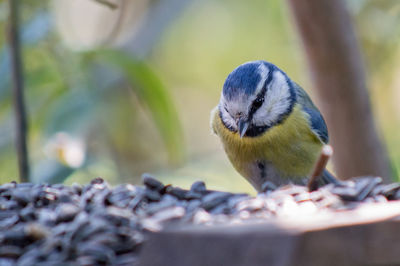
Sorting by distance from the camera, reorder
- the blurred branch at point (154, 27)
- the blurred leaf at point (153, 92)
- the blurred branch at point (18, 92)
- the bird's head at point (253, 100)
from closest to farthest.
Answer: the blurred branch at point (18, 92)
the bird's head at point (253, 100)
the blurred leaf at point (153, 92)
the blurred branch at point (154, 27)

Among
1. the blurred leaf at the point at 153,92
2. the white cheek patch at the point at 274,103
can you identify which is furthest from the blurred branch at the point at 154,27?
the white cheek patch at the point at 274,103

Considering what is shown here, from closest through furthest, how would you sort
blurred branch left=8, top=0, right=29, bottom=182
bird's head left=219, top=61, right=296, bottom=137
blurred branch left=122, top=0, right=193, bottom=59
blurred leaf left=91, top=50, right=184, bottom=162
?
1. blurred branch left=8, top=0, right=29, bottom=182
2. bird's head left=219, top=61, right=296, bottom=137
3. blurred leaf left=91, top=50, right=184, bottom=162
4. blurred branch left=122, top=0, right=193, bottom=59

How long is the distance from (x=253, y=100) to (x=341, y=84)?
0.34 m

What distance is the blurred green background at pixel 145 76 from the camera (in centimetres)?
165

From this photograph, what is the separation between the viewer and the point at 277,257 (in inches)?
22.0

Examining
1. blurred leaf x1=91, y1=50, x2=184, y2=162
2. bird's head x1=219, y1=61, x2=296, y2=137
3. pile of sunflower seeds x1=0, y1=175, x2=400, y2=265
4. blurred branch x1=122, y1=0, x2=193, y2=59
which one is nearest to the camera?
pile of sunflower seeds x1=0, y1=175, x2=400, y2=265

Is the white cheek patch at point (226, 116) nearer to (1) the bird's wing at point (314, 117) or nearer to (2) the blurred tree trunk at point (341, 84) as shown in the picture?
(1) the bird's wing at point (314, 117)

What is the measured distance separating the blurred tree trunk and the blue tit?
130 mm

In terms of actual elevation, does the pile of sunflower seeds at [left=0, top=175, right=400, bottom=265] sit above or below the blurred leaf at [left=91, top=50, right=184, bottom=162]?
below

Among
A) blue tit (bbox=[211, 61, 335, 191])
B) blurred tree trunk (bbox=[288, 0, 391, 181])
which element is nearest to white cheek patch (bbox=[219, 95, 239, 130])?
blue tit (bbox=[211, 61, 335, 191])

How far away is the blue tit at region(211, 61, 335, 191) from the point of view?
1.57m

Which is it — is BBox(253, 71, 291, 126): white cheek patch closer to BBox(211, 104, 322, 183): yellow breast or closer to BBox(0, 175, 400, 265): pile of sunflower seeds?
BBox(211, 104, 322, 183): yellow breast

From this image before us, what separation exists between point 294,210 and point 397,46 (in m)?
2.06

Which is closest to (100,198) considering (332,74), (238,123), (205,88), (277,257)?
(277,257)
